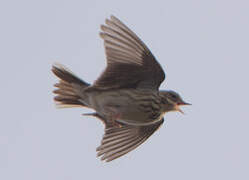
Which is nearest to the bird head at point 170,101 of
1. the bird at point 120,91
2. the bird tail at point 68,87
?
the bird at point 120,91

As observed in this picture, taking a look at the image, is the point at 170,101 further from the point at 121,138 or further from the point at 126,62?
the point at 126,62

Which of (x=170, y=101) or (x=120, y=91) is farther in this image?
(x=170, y=101)

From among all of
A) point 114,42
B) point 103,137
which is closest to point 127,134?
point 103,137

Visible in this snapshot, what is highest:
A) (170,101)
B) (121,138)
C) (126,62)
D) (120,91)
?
(126,62)

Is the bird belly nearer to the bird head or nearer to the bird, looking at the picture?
the bird

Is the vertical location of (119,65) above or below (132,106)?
above

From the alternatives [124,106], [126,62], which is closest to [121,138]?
[124,106]

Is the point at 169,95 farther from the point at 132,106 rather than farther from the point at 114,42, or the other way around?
the point at 114,42
